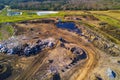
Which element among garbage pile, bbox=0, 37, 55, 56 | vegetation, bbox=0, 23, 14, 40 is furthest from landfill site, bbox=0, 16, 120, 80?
vegetation, bbox=0, 23, 14, 40

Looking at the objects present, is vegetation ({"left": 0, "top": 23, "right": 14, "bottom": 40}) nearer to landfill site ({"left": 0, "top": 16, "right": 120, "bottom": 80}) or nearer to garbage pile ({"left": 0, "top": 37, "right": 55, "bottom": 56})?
landfill site ({"left": 0, "top": 16, "right": 120, "bottom": 80})

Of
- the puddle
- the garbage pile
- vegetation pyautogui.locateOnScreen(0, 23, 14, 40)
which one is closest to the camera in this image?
the garbage pile

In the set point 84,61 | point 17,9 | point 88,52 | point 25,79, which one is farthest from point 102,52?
point 17,9

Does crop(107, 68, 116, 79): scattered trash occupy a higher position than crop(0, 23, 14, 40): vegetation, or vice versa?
crop(0, 23, 14, 40): vegetation

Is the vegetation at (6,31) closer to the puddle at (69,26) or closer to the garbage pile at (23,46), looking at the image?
the garbage pile at (23,46)

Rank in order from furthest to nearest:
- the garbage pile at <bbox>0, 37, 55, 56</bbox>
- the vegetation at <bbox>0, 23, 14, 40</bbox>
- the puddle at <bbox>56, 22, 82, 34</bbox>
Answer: the puddle at <bbox>56, 22, 82, 34</bbox> → the vegetation at <bbox>0, 23, 14, 40</bbox> → the garbage pile at <bbox>0, 37, 55, 56</bbox>

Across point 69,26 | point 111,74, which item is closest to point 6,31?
point 69,26

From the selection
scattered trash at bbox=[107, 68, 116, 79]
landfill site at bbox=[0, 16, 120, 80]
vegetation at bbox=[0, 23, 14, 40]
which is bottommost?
scattered trash at bbox=[107, 68, 116, 79]

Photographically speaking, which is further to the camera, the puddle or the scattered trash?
the puddle
